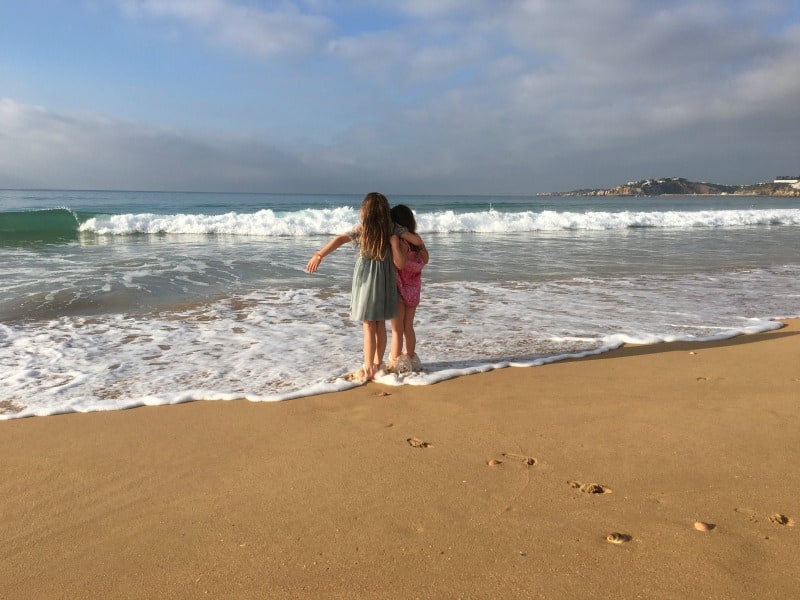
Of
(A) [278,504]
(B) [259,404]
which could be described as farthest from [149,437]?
(A) [278,504]

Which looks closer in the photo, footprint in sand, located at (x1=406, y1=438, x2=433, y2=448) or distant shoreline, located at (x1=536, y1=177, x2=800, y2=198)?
footprint in sand, located at (x1=406, y1=438, x2=433, y2=448)

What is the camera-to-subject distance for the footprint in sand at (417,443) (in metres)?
3.44

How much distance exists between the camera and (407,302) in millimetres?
5043

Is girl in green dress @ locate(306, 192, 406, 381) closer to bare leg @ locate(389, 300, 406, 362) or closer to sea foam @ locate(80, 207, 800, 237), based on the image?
bare leg @ locate(389, 300, 406, 362)

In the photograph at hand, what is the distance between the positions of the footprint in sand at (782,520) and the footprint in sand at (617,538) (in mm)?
661

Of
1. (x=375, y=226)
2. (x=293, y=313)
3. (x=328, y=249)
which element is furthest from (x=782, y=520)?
(x=293, y=313)

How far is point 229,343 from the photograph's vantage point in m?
6.16

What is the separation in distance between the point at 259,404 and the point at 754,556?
10.4 feet

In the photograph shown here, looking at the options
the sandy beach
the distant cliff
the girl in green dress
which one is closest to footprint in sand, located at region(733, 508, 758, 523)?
the sandy beach

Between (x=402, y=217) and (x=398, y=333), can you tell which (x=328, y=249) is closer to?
(x=402, y=217)

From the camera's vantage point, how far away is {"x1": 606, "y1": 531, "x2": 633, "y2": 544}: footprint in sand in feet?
7.77

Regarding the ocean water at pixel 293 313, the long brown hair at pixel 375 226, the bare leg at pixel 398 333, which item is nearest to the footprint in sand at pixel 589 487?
the ocean water at pixel 293 313

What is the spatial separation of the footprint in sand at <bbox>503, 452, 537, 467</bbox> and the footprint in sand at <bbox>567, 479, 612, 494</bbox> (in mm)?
280

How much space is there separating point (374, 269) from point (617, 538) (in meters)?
3.02
